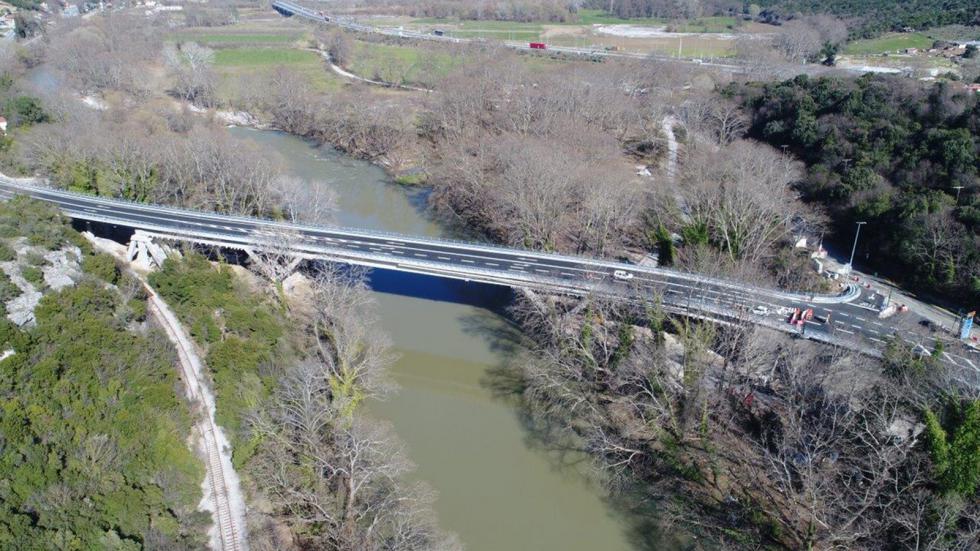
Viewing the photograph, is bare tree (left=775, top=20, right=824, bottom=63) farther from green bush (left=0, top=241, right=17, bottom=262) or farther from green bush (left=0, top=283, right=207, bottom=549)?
green bush (left=0, top=241, right=17, bottom=262)

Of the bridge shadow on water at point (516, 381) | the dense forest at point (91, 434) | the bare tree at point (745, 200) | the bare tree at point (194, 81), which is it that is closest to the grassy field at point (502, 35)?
the bare tree at point (194, 81)

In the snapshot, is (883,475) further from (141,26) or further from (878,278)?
(141,26)

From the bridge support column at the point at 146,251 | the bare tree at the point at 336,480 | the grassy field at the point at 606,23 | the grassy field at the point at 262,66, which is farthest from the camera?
the grassy field at the point at 606,23

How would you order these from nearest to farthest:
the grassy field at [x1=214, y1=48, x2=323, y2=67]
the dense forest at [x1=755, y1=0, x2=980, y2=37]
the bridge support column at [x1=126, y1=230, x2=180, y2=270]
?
the bridge support column at [x1=126, y1=230, x2=180, y2=270] → the dense forest at [x1=755, y1=0, x2=980, y2=37] → the grassy field at [x1=214, y1=48, x2=323, y2=67]

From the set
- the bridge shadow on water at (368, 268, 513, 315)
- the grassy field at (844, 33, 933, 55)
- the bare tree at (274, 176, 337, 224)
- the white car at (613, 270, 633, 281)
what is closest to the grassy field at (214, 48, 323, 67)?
the bare tree at (274, 176, 337, 224)

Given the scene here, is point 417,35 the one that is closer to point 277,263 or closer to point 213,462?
point 277,263

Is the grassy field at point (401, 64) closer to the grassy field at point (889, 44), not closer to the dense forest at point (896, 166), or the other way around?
the dense forest at point (896, 166)

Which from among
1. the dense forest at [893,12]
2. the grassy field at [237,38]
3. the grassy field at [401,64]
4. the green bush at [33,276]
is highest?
the dense forest at [893,12]
